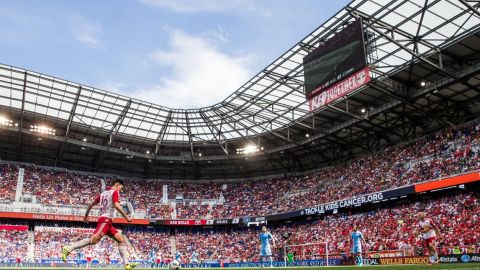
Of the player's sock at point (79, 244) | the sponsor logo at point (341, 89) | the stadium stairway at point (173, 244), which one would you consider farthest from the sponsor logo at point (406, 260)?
the stadium stairway at point (173, 244)

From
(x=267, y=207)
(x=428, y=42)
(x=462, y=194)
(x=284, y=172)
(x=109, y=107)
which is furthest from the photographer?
(x=284, y=172)

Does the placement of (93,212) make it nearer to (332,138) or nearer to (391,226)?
(332,138)

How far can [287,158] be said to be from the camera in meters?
60.2

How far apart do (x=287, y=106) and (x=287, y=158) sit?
15.7m

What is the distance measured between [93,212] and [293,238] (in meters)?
25.4

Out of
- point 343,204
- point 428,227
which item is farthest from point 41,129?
point 428,227

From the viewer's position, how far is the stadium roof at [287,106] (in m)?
32.1

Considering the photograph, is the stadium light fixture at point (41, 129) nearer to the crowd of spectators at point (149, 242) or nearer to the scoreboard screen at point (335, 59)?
the crowd of spectators at point (149, 242)

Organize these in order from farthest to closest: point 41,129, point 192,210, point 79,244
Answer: point 192,210 → point 41,129 → point 79,244

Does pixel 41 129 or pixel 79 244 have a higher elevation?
pixel 41 129

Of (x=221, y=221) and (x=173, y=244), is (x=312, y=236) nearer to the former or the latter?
(x=221, y=221)

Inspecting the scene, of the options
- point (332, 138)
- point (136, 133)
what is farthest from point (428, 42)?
point (136, 133)

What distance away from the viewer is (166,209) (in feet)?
202

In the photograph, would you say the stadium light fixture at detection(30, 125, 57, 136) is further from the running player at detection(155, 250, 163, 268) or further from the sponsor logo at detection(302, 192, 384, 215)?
the sponsor logo at detection(302, 192, 384, 215)
